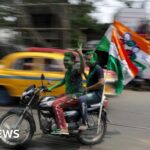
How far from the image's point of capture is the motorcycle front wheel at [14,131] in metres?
7.91

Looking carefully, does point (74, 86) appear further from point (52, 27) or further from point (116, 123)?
point (52, 27)

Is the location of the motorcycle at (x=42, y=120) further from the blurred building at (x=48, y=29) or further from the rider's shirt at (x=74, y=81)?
the blurred building at (x=48, y=29)

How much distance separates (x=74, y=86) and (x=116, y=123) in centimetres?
275

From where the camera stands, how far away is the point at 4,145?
7.99 m

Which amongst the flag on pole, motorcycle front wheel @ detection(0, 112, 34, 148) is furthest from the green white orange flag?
motorcycle front wheel @ detection(0, 112, 34, 148)

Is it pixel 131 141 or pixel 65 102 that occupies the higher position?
pixel 65 102

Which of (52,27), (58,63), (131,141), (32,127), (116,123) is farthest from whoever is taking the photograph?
(52,27)

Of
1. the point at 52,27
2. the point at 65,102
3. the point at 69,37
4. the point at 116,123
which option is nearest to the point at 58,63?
the point at 116,123

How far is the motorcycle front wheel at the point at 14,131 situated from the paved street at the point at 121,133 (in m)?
0.17

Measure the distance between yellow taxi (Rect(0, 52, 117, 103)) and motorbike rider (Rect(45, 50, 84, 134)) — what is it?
381cm

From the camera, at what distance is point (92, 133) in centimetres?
851

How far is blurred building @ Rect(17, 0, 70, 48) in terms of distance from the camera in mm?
20828

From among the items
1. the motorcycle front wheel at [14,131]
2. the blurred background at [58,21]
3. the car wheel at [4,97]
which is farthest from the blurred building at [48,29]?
the motorcycle front wheel at [14,131]

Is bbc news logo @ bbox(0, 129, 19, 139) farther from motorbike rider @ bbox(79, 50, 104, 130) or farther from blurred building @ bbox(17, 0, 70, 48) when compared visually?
blurred building @ bbox(17, 0, 70, 48)
